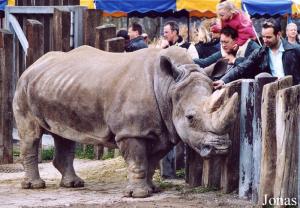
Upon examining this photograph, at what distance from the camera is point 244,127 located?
8.67 m

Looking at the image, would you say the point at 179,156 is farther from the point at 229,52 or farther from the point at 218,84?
the point at 218,84

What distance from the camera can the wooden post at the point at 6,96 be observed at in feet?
41.2

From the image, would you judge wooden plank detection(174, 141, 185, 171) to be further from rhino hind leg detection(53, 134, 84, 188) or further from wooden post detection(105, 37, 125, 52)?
wooden post detection(105, 37, 125, 52)

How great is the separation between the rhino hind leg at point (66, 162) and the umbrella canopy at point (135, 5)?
8.85 meters

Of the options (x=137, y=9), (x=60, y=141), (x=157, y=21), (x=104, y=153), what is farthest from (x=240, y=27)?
(x=157, y=21)

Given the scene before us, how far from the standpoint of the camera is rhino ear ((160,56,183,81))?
8805 millimetres

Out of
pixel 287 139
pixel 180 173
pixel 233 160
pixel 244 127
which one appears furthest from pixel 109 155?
pixel 287 139

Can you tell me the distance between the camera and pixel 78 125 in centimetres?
946

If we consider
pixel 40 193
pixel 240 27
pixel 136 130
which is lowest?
pixel 40 193

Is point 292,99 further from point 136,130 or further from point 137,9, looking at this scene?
point 137,9

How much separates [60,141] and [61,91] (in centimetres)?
91

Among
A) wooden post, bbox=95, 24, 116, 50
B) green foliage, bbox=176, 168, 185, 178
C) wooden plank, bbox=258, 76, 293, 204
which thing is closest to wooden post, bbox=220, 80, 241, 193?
wooden plank, bbox=258, 76, 293, 204

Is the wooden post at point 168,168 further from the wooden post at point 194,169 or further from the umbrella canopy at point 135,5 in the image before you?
the umbrella canopy at point 135,5

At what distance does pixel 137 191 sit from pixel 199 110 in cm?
114
